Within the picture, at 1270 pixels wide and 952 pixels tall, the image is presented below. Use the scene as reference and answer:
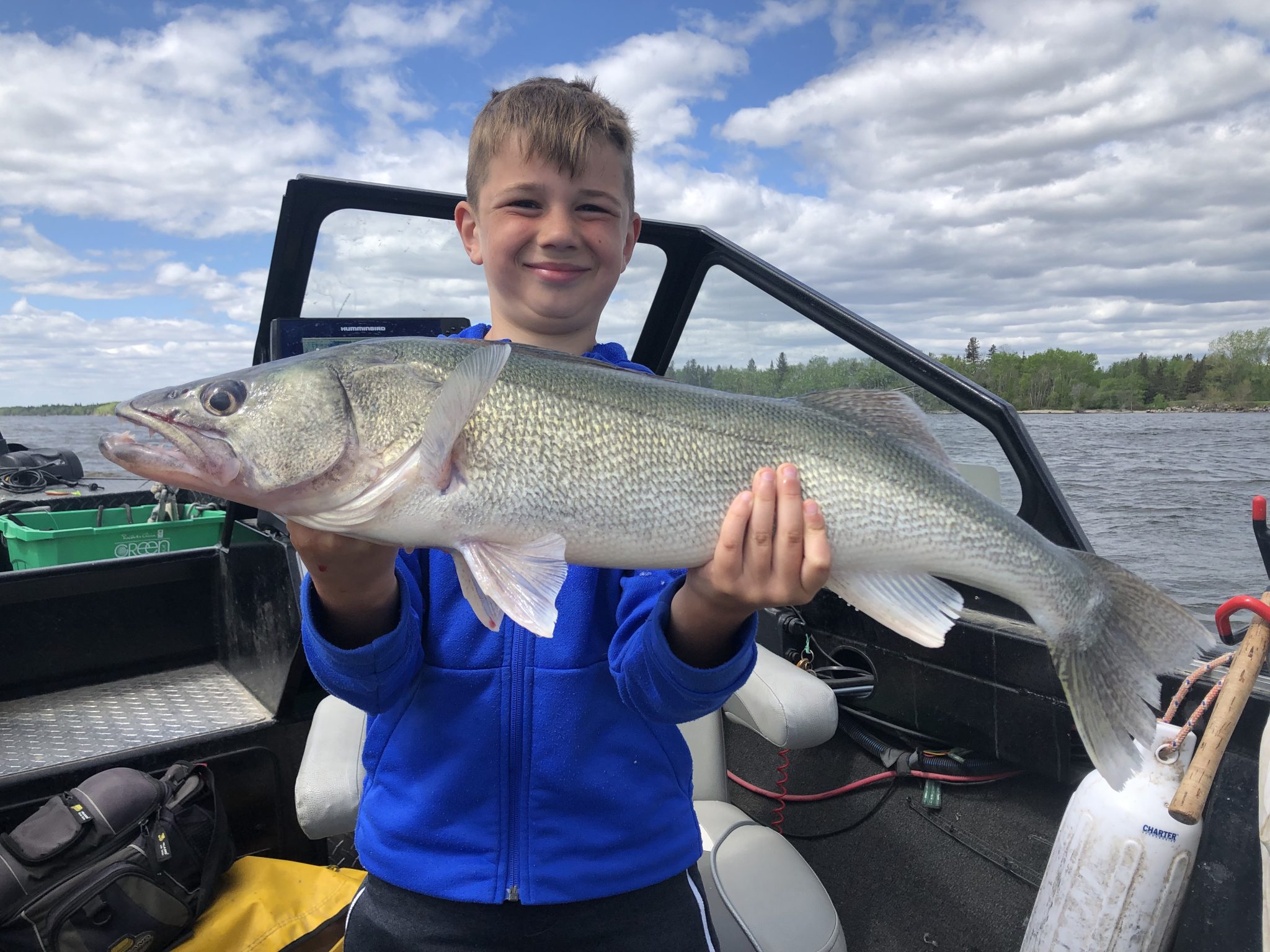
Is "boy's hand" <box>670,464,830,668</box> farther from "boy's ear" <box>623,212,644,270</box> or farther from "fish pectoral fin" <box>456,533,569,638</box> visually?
"boy's ear" <box>623,212,644,270</box>

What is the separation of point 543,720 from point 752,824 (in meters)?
1.56

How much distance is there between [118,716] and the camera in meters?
4.13

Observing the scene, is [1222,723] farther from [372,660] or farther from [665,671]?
[372,660]

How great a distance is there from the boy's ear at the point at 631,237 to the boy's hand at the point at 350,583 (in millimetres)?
1343

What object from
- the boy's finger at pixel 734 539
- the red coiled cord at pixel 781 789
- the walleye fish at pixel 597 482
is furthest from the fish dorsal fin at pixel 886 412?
the red coiled cord at pixel 781 789

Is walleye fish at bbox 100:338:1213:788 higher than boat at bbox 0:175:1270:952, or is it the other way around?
walleye fish at bbox 100:338:1213:788

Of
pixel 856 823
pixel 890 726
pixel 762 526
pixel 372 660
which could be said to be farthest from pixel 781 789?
pixel 372 660

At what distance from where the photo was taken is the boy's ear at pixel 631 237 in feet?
8.68

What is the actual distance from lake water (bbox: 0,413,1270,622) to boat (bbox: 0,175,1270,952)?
2.65 feet

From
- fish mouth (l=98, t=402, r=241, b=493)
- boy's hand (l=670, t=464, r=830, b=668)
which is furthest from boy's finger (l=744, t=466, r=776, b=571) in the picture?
→ fish mouth (l=98, t=402, r=241, b=493)

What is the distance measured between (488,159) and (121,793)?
2.86 metres

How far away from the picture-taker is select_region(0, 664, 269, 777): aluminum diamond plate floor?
12.0 ft

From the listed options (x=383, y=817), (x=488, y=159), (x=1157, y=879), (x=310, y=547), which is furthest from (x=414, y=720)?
(x=1157, y=879)

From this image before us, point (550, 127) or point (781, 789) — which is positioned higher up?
point (550, 127)
